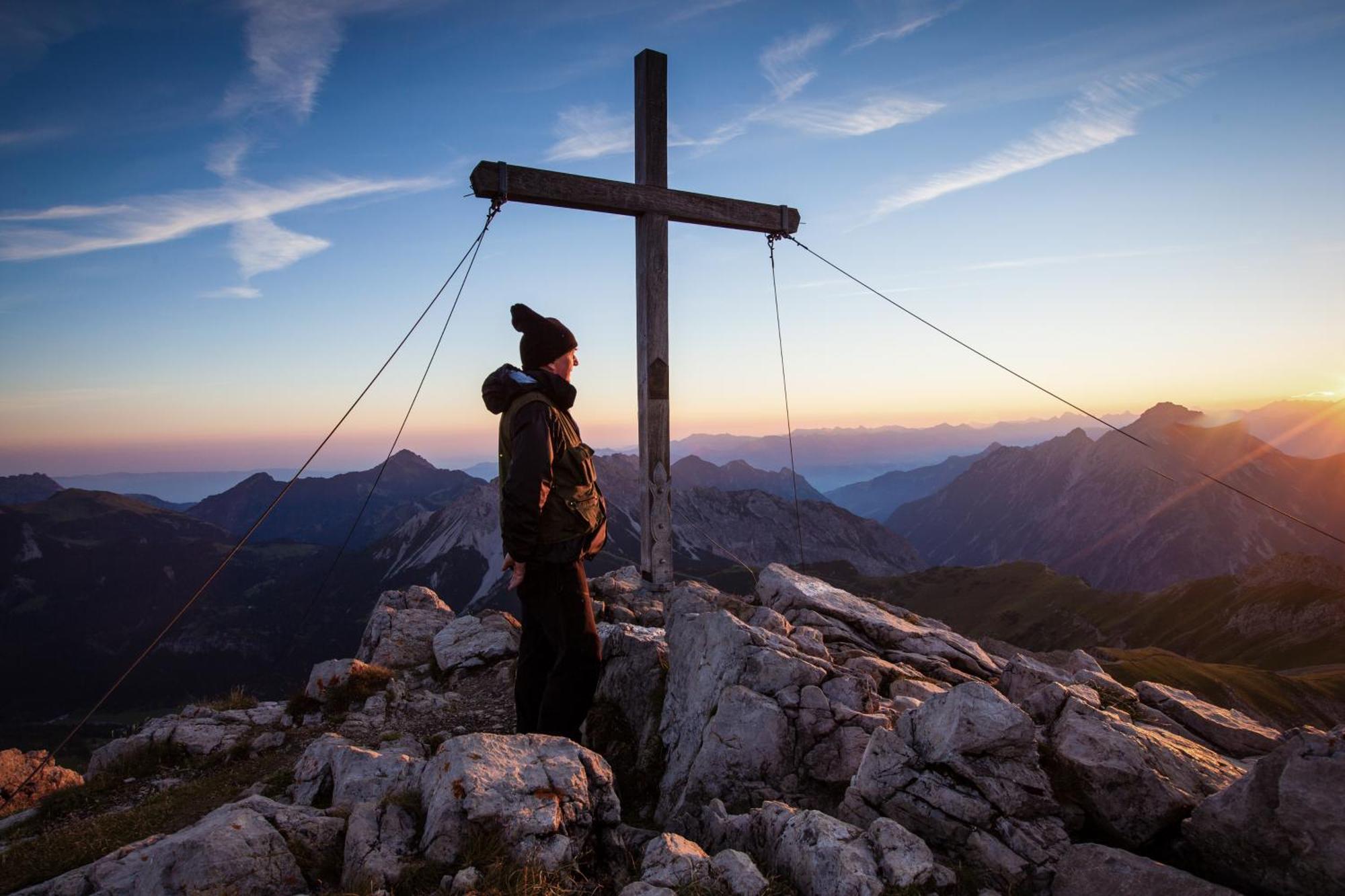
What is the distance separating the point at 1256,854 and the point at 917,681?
4442mm

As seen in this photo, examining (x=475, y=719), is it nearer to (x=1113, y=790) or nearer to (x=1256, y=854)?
(x=1113, y=790)

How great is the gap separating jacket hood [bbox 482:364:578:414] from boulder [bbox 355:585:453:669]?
10860mm

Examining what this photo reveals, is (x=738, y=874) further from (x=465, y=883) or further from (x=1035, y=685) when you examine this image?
(x=1035, y=685)

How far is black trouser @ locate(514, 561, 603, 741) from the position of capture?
23.9ft

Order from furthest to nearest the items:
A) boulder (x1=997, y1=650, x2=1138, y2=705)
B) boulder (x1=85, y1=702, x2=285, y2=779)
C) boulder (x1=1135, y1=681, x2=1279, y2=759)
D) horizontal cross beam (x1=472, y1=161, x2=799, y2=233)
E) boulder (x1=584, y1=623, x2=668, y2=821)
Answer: boulder (x1=85, y1=702, x2=285, y2=779) < horizontal cross beam (x1=472, y1=161, x2=799, y2=233) < boulder (x1=997, y1=650, x2=1138, y2=705) < boulder (x1=584, y1=623, x2=668, y2=821) < boulder (x1=1135, y1=681, x2=1279, y2=759)

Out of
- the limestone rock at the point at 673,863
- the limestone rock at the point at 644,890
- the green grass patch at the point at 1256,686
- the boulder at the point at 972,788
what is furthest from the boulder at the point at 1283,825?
the green grass patch at the point at 1256,686

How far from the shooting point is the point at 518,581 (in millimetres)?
7254

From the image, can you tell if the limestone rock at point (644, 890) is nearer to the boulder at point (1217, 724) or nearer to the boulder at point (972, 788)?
the boulder at point (972, 788)

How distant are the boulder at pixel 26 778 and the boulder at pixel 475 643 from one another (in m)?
6.32

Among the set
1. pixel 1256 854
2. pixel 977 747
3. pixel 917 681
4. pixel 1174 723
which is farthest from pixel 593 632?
pixel 1174 723

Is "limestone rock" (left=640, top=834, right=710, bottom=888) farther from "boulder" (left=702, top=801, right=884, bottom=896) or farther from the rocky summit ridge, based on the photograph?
"boulder" (left=702, top=801, right=884, bottom=896)

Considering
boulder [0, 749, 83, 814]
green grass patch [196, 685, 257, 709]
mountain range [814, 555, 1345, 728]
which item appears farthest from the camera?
mountain range [814, 555, 1345, 728]

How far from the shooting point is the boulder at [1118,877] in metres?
5.01

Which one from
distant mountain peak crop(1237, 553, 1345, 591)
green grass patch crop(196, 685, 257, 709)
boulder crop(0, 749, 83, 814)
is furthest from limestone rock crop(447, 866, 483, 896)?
distant mountain peak crop(1237, 553, 1345, 591)
